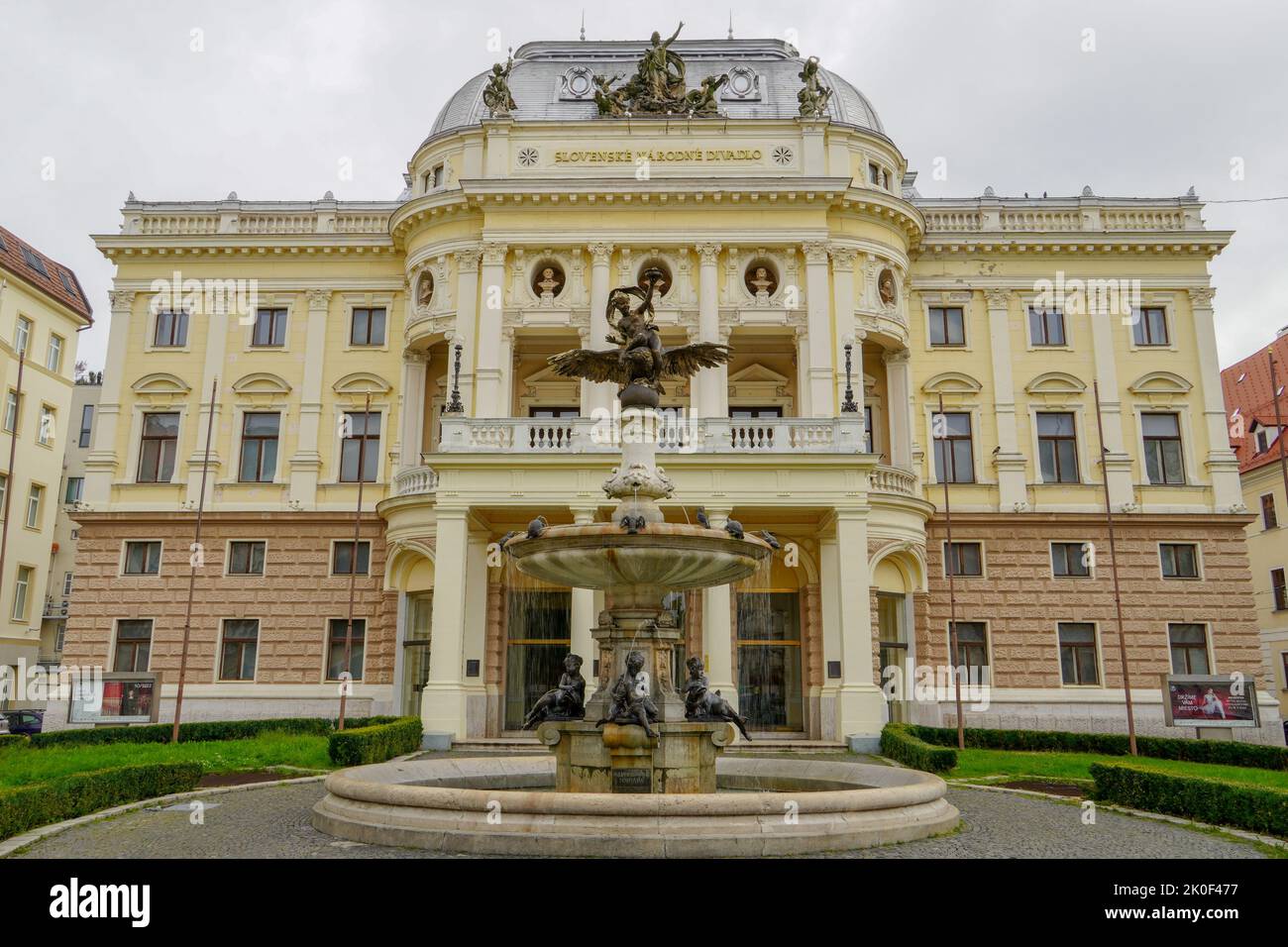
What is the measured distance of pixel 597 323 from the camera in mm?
30641

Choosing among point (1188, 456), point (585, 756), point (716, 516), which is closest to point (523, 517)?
point (716, 516)

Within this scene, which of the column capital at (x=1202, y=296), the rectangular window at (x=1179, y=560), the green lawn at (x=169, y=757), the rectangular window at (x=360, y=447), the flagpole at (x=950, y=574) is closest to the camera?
the green lawn at (x=169, y=757)

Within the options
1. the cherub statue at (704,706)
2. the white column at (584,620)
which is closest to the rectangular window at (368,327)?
the white column at (584,620)

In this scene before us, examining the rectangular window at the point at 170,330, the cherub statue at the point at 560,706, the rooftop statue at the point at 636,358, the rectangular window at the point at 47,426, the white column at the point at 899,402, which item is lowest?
the cherub statue at the point at 560,706

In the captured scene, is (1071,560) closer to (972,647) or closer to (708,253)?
(972,647)

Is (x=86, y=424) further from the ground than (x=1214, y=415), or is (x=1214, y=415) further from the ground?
(x=86, y=424)

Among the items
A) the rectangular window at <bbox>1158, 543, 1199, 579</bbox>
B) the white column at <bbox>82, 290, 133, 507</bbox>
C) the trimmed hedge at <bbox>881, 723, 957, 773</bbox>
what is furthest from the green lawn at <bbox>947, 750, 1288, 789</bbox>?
the white column at <bbox>82, 290, 133, 507</bbox>

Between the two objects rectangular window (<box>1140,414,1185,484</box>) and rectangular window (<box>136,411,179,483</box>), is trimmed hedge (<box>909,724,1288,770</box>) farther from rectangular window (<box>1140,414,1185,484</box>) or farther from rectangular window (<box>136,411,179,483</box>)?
rectangular window (<box>136,411,179,483</box>)

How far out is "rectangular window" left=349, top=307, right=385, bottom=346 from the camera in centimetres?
3450

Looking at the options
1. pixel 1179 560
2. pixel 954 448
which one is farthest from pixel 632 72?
pixel 1179 560

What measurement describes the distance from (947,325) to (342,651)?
2396cm

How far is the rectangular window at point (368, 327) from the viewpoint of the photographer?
34500 mm

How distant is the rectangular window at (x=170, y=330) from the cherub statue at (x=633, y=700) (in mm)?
28784

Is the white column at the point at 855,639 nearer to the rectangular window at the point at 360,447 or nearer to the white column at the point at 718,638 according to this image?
the white column at the point at 718,638
